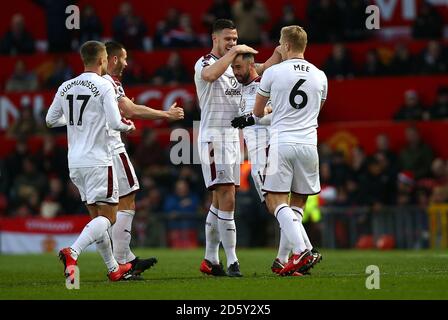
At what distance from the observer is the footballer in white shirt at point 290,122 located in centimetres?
1159

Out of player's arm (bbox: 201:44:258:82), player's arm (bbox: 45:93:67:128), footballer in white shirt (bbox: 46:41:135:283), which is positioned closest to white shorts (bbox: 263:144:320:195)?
player's arm (bbox: 201:44:258:82)

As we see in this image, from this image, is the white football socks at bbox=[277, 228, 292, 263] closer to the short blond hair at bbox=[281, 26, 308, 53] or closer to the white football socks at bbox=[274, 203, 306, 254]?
the white football socks at bbox=[274, 203, 306, 254]

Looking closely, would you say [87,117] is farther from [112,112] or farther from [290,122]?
[290,122]

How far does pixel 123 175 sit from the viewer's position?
487 inches

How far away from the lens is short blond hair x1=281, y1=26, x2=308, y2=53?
11.7m

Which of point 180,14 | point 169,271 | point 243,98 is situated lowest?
point 169,271

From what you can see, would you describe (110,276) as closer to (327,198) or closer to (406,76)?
(327,198)

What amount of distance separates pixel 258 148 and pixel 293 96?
1.23m

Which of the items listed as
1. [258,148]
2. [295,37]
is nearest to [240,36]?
[258,148]

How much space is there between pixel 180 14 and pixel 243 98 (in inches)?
549

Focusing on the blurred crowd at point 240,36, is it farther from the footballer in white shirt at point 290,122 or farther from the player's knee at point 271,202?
the player's knee at point 271,202
